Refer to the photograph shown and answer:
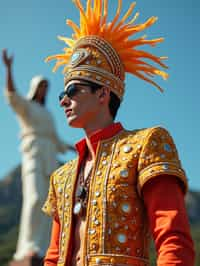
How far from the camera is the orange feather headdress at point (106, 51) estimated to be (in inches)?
95.5

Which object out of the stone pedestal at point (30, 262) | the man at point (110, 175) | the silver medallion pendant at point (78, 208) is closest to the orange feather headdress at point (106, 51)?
the man at point (110, 175)

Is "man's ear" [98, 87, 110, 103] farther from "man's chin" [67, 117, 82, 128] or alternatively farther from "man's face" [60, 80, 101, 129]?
"man's chin" [67, 117, 82, 128]

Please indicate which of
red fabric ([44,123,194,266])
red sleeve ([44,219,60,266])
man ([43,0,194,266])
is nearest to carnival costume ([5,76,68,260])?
red sleeve ([44,219,60,266])

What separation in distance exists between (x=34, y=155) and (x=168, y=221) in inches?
253

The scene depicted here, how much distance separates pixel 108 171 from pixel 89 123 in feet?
0.93

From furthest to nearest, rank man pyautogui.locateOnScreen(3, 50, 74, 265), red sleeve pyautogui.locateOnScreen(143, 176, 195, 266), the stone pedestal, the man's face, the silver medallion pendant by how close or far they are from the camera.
Answer: man pyautogui.locateOnScreen(3, 50, 74, 265) → the stone pedestal → the man's face → the silver medallion pendant → red sleeve pyautogui.locateOnScreen(143, 176, 195, 266)

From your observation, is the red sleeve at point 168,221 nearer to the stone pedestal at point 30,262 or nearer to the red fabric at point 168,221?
the red fabric at point 168,221

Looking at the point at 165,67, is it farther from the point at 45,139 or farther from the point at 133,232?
the point at 45,139

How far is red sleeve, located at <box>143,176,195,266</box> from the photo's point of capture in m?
1.93

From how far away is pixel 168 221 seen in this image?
78.3 inches

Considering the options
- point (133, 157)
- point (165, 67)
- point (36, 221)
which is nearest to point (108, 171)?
point (133, 157)

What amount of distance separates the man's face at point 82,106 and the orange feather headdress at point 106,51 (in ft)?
0.17

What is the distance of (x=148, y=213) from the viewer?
208cm

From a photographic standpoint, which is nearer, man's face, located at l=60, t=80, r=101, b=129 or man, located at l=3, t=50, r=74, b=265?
man's face, located at l=60, t=80, r=101, b=129
